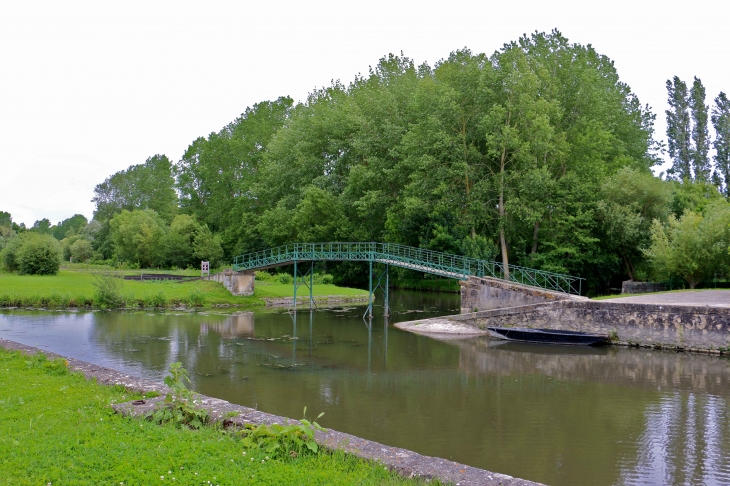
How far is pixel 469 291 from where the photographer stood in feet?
101

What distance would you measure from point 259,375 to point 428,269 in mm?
16997

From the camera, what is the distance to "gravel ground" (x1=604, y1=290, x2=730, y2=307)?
25.0 meters

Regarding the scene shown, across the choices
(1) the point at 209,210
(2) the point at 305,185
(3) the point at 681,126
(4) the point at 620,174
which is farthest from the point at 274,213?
(3) the point at 681,126

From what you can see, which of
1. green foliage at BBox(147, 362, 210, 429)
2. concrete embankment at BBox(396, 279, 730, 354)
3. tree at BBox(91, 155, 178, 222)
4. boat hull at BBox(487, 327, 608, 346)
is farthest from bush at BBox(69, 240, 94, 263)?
green foliage at BBox(147, 362, 210, 429)

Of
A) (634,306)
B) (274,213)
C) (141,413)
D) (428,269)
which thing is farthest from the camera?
(274,213)

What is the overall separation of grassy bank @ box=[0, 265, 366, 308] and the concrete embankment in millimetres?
13609

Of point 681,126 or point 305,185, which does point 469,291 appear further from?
point 681,126

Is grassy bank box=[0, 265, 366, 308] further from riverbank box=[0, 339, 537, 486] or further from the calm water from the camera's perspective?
riverbank box=[0, 339, 537, 486]

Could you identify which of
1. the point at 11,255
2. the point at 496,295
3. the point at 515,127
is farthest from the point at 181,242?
the point at 496,295

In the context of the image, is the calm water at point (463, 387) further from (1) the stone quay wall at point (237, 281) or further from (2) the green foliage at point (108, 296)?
(1) the stone quay wall at point (237, 281)

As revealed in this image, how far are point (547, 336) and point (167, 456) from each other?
21747 millimetres

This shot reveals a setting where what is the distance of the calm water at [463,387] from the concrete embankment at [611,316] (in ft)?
3.29

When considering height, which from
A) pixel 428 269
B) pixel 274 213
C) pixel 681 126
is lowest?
pixel 428 269

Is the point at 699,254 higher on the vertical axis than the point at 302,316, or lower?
higher
